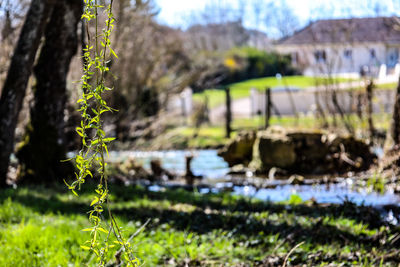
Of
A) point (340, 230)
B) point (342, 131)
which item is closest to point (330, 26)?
point (342, 131)

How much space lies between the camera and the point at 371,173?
9766 millimetres

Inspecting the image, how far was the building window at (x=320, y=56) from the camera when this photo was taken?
14192 mm

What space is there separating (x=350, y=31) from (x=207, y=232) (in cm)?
985

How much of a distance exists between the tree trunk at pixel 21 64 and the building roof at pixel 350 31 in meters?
7.46

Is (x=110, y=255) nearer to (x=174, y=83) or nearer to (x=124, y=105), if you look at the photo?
(x=124, y=105)

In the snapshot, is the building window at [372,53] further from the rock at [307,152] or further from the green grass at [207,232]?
the green grass at [207,232]

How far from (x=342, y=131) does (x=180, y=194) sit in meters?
7.26

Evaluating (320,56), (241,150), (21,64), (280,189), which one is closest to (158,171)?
(241,150)

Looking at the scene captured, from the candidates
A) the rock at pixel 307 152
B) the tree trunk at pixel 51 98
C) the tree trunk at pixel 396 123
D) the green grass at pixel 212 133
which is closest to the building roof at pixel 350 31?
the green grass at pixel 212 133

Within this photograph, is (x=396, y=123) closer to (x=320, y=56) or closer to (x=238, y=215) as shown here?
(x=238, y=215)

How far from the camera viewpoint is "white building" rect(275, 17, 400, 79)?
45.5ft

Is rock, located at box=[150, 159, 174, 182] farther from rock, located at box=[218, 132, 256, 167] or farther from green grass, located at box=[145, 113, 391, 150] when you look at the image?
rock, located at box=[218, 132, 256, 167]

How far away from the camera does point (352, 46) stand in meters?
14.5

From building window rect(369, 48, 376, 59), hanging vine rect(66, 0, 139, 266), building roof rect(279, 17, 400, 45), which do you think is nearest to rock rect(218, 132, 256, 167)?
building roof rect(279, 17, 400, 45)
